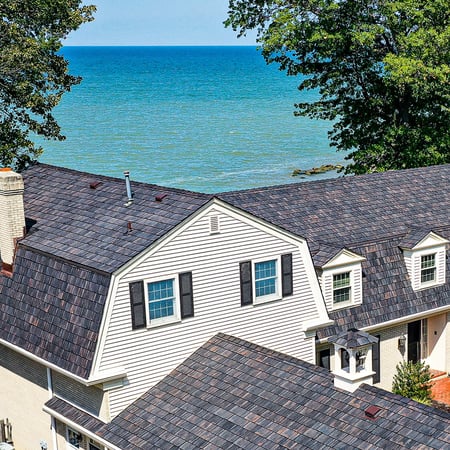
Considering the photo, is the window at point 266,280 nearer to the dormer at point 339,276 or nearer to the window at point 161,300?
the window at point 161,300

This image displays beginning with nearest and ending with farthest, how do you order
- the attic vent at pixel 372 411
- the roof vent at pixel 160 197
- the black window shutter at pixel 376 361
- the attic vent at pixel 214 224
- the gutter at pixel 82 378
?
1. the attic vent at pixel 372 411
2. the gutter at pixel 82 378
3. the attic vent at pixel 214 224
4. the roof vent at pixel 160 197
5. the black window shutter at pixel 376 361

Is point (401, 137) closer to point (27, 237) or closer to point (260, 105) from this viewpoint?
point (27, 237)

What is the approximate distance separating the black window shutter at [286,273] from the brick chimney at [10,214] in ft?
26.1

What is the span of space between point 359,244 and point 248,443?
436 inches

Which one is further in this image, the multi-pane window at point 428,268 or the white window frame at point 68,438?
the multi-pane window at point 428,268

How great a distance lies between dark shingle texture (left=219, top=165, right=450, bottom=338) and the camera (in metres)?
27.0

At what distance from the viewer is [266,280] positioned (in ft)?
76.3

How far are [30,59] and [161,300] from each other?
17.5 metres

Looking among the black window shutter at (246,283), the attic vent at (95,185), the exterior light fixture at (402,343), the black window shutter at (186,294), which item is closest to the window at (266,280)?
the black window shutter at (246,283)

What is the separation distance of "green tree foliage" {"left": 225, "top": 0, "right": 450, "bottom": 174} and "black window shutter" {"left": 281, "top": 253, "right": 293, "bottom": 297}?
20.0 meters

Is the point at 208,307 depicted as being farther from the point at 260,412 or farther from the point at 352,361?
the point at 352,361

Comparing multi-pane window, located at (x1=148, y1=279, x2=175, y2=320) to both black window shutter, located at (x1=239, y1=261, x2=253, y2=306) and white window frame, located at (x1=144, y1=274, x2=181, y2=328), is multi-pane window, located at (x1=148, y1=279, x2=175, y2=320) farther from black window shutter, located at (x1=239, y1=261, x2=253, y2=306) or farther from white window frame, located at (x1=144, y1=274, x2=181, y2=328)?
black window shutter, located at (x1=239, y1=261, x2=253, y2=306)

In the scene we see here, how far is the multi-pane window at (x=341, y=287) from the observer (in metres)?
26.4

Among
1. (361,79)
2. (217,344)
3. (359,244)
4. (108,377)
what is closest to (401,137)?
(361,79)
